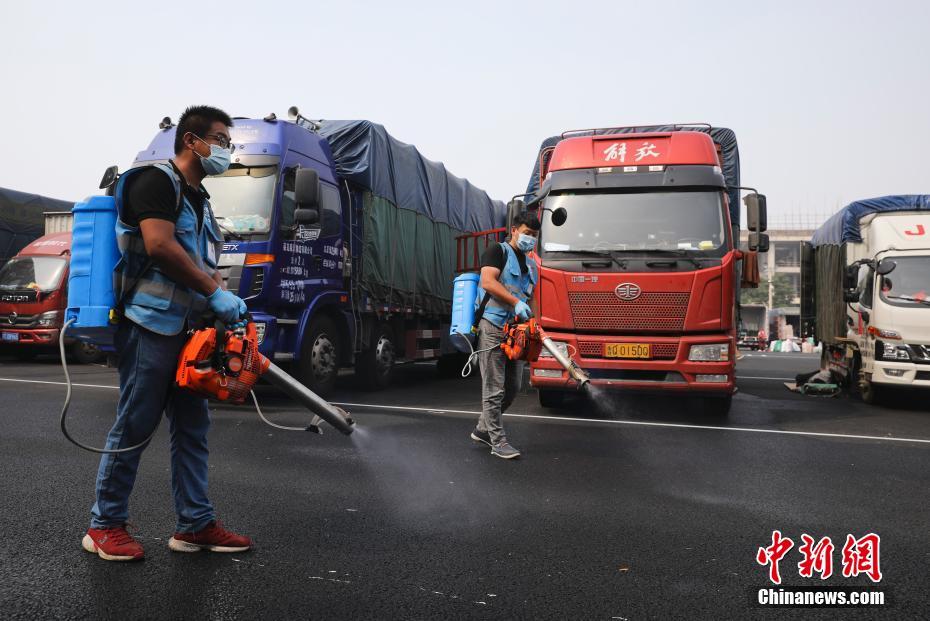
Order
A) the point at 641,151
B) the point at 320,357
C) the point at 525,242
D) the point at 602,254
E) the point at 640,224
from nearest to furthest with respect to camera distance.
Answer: the point at 525,242, the point at 602,254, the point at 640,224, the point at 641,151, the point at 320,357

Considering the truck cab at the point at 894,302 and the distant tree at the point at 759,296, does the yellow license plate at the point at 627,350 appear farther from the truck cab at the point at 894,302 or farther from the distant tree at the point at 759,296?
the distant tree at the point at 759,296

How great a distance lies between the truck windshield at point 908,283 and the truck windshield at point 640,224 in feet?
11.7

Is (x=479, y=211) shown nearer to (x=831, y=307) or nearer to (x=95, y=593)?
(x=831, y=307)

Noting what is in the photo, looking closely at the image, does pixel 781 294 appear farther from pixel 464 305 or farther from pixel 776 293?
pixel 464 305

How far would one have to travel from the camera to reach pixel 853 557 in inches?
144

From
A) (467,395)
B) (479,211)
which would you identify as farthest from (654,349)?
(479,211)

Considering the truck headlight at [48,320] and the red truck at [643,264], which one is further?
the truck headlight at [48,320]

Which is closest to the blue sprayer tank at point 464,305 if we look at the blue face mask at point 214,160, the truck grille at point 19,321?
the blue face mask at point 214,160

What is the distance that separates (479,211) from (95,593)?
13.0 meters

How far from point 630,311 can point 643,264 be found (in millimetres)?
547

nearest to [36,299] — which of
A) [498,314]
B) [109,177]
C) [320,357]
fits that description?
[109,177]

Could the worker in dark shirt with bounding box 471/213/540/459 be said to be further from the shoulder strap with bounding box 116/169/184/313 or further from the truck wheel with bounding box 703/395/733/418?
the truck wheel with bounding box 703/395/733/418

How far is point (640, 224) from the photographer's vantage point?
8.29 m

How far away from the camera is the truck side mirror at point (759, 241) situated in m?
8.45
